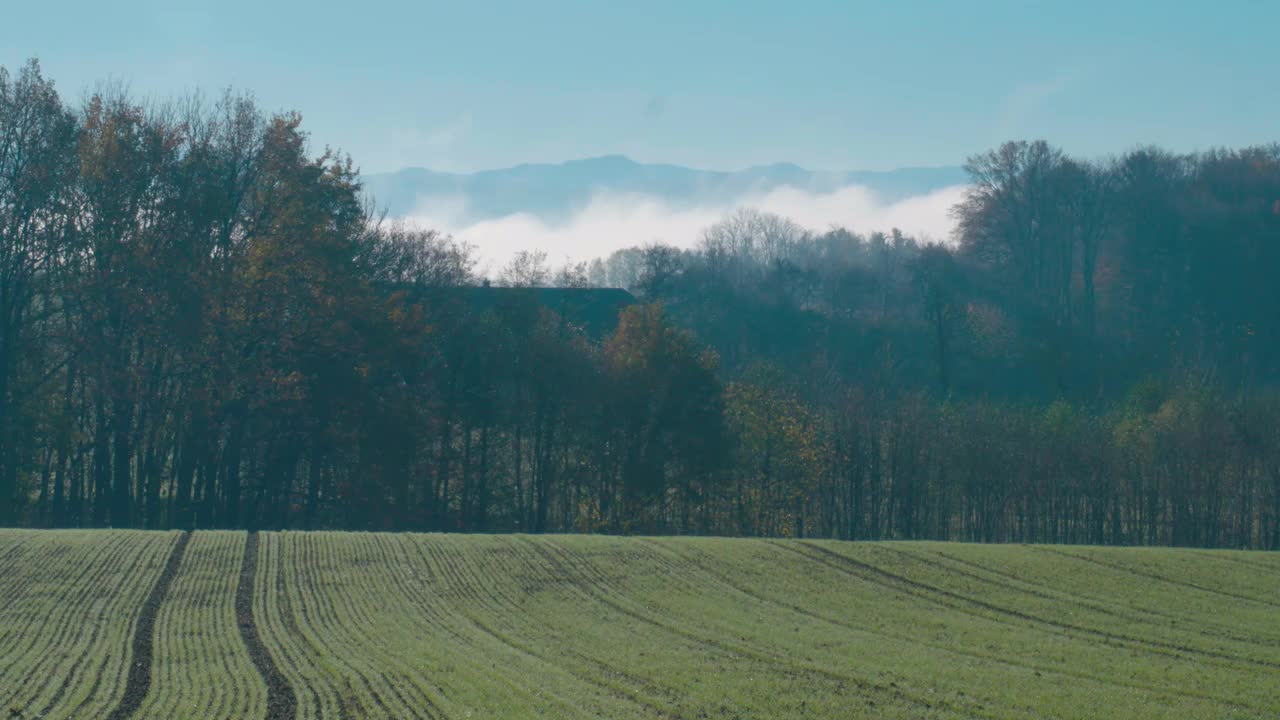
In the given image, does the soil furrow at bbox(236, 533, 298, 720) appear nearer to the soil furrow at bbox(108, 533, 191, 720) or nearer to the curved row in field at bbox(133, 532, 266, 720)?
the curved row in field at bbox(133, 532, 266, 720)

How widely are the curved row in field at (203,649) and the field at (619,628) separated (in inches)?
3.3

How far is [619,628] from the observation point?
88.7ft

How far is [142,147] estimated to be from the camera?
48.2 m

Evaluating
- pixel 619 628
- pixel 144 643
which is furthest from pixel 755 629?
pixel 144 643

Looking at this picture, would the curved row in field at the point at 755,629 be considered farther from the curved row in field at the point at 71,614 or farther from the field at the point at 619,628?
the curved row in field at the point at 71,614

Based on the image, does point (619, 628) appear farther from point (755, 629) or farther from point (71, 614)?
point (71, 614)

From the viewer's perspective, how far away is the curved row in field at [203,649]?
62.2ft

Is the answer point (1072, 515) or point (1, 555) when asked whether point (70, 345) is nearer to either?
point (1, 555)

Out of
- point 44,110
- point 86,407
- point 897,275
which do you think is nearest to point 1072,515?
point 86,407

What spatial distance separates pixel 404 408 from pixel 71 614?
23.7 m

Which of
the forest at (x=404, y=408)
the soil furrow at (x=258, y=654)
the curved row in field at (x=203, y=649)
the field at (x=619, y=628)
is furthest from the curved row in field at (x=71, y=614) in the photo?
the forest at (x=404, y=408)

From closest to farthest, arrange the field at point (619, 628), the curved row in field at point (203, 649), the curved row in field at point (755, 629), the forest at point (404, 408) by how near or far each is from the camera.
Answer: the curved row in field at point (203, 649)
the field at point (619, 628)
the curved row in field at point (755, 629)
the forest at point (404, 408)

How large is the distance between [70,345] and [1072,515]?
4983 centimetres

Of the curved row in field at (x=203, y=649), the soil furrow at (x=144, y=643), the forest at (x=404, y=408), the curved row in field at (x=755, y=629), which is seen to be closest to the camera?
the curved row in field at (x=203, y=649)
